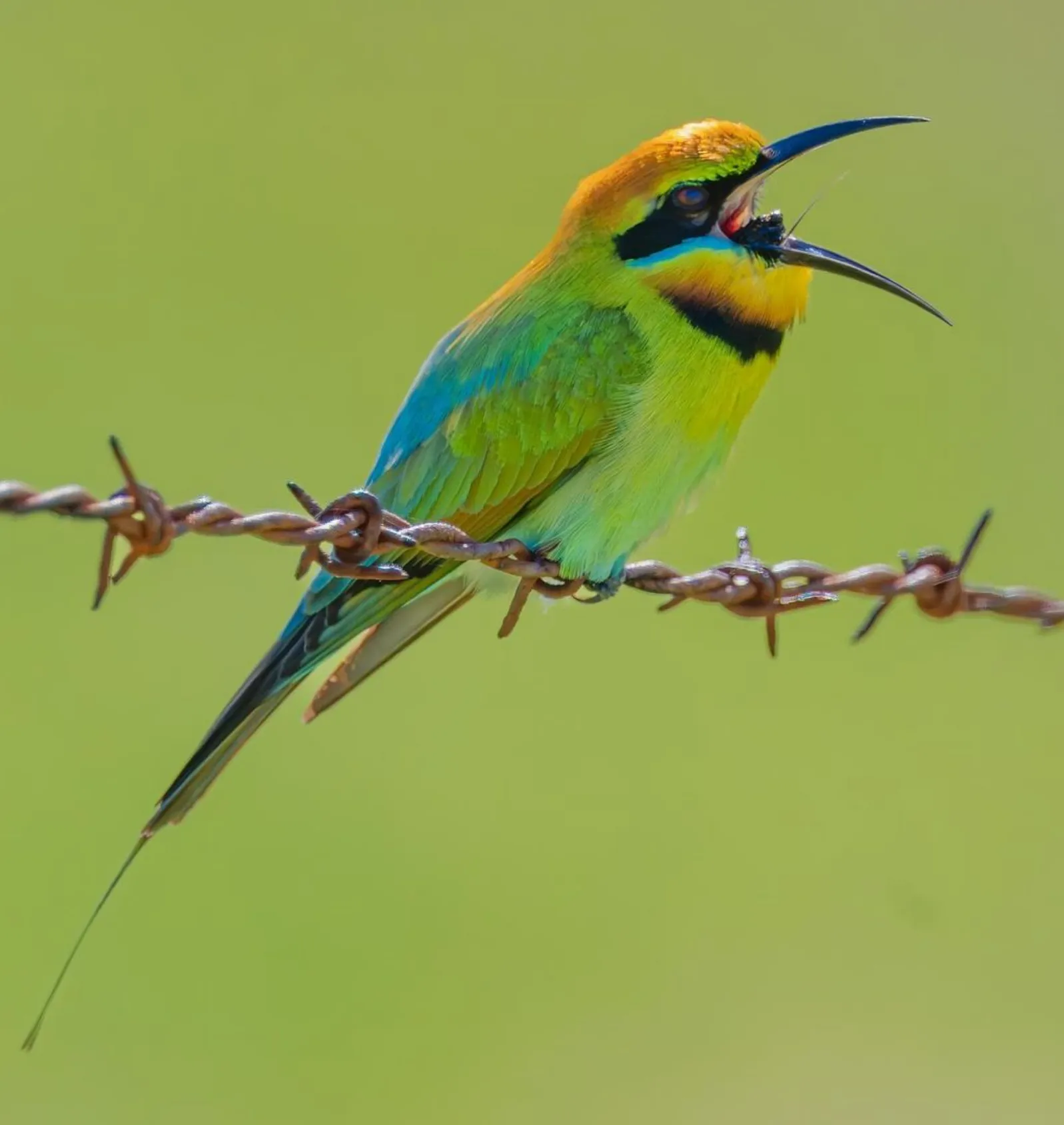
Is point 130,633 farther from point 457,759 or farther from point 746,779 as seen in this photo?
point 746,779

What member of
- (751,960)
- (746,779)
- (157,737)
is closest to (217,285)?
(157,737)

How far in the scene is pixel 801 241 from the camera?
309cm

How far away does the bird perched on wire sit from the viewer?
9.96 ft

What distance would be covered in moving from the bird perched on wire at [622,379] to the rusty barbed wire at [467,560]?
4.8 inches

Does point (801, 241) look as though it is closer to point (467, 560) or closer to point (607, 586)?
point (607, 586)

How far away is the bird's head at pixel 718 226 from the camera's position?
3.05 metres

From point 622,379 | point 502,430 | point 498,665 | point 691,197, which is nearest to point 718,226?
point 691,197

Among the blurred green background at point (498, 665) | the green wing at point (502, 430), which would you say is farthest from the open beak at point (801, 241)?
the blurred green background at point (498, 665)

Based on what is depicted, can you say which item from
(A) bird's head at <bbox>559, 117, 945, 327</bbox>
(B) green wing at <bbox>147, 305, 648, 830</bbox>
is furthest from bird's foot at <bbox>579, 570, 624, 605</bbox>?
(A) bird's head at <bbox>559, 117, 945, 327</bbox>

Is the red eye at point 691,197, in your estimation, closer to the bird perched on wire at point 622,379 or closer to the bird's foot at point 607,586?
the bird perched on wire at point 622,379

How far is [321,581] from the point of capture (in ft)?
9.64

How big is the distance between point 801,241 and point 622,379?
1.35 feet

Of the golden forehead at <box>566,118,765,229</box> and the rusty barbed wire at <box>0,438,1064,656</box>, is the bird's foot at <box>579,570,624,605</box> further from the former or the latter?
the golden forehead at <box>566,118,765,229</box>

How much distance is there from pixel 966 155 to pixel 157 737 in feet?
14.1
